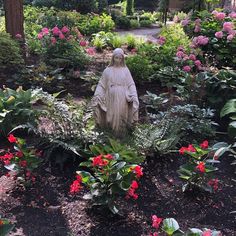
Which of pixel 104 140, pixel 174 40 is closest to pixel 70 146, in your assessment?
pixel 104 140

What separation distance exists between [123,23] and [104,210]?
20352mm

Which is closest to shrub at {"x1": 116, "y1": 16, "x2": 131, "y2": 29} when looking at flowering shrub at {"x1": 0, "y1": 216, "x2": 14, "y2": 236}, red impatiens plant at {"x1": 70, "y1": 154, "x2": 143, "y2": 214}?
red impatiens plant at {"x1": 70, "y1": 154, "x2": 143, "y2": 214}

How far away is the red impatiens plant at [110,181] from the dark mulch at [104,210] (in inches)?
8.2

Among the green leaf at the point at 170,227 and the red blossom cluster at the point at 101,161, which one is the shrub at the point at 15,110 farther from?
the green leaf at the point at 170,227

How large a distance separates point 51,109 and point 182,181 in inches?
75.2

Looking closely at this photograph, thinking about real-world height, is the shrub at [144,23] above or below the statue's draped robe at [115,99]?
below

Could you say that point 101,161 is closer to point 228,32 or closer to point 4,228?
point 4,228

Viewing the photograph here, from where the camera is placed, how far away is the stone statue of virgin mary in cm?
505

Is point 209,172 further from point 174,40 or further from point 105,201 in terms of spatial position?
point 174,40

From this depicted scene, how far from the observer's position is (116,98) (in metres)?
5.04

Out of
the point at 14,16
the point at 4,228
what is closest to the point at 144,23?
the point at 14,16

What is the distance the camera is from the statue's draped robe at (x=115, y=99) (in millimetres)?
5051

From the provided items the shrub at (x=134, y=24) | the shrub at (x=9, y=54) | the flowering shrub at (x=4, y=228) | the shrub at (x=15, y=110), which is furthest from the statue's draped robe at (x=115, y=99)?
the shrub at (x=134, y=24)

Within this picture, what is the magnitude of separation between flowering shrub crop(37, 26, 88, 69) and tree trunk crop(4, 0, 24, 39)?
0.65 metres
